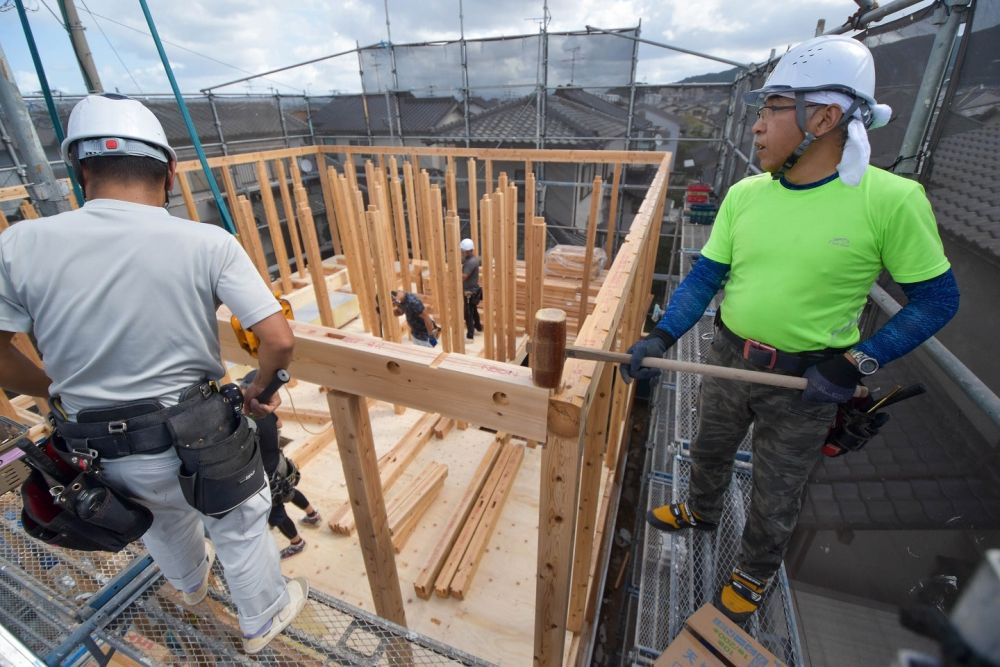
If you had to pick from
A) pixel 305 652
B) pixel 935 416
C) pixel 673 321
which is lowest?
pixel 305 652

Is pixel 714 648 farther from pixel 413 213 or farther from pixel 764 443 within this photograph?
pixel 413 213

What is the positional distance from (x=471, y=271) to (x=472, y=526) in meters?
3.30

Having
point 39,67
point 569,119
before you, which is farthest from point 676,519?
point 569,119

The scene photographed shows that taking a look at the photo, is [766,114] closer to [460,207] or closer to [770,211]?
[770,211]

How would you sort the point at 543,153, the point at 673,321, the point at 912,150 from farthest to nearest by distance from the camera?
the point at 543,153, the point at 912,150, the point at 673,321

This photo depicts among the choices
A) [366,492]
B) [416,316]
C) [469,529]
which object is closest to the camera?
[366,492]

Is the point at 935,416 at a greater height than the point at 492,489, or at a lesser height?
greater

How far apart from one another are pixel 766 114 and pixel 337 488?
12.2 feet

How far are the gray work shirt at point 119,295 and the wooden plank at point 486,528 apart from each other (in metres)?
2.32

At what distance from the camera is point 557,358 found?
48.6 inches

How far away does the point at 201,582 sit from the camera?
5.67 ft

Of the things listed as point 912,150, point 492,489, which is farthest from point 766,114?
point 492,489

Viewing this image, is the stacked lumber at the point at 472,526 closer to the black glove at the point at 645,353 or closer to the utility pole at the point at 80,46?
the black glove at the point at 645,353

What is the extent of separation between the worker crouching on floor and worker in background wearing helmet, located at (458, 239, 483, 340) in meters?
0.93
